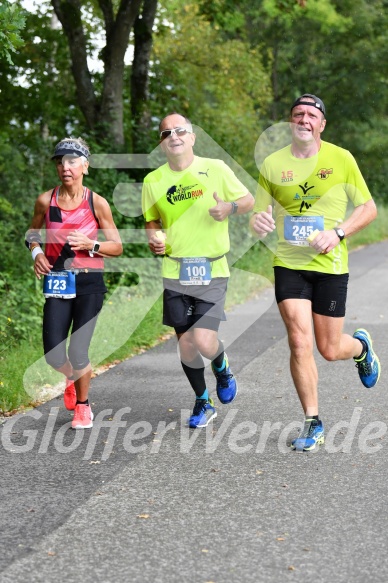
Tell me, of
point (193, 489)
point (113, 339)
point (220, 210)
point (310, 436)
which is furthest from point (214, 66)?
point (193, 489)

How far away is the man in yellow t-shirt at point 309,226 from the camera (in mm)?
6520

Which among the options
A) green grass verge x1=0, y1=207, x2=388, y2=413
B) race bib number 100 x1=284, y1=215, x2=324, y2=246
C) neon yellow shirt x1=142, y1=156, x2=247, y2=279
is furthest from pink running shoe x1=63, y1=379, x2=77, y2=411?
race bib number 100 x1=284, y1=215, x2=324, y2=246

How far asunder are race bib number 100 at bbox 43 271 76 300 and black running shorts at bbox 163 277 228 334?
0.62 meters

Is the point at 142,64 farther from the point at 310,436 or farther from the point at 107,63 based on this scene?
the point at 310,436

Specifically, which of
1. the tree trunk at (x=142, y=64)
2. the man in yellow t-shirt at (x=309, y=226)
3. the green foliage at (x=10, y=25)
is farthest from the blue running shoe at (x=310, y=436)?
the tree trunk at (x=142, y=64)

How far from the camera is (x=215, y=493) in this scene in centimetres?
562

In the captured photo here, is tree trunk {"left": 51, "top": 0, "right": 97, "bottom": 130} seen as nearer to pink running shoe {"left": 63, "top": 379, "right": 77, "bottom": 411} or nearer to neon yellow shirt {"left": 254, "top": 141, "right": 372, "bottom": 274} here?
pink running shoe {"left": 63, "top": 379, "right": 77, "bottom": 411}

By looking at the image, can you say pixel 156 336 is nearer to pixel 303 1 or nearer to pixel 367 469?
pixel 367 469

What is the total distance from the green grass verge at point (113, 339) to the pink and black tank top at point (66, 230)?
1361 millimetres

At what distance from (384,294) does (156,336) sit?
543 centimetres

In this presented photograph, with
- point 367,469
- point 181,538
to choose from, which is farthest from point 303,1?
point 181,538

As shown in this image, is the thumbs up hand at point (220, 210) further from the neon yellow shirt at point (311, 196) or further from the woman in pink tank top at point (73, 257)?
the woman in pink tank top at point (73, 257)

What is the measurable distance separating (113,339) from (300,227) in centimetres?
440

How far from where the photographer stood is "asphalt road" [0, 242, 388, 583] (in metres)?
4.51
